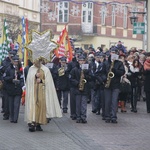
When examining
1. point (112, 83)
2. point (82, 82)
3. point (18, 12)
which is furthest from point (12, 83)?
point (18, 12)


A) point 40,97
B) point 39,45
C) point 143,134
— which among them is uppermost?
point 39,45

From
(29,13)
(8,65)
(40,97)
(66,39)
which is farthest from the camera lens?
(29,13)

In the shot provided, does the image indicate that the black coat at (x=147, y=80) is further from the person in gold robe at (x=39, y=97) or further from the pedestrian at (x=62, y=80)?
the person in gold robe at (x=39, y=97)

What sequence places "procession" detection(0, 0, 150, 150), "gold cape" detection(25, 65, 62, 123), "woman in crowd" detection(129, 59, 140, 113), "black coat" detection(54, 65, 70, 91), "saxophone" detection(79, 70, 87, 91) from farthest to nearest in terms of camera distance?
"woman in crowd" detection(129, 59, 140, 113) → "black coat" detection(54, 65, 70, 91) → "saxophone" detection(79, 70, 87, 91) → "gold cape" detection(25, 65, 62, 123) → "procession" detection(0, 0, 150, 150)

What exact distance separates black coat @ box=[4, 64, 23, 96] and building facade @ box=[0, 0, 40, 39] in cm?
2319

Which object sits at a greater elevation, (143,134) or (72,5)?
(72,5)

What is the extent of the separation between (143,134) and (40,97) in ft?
8.42

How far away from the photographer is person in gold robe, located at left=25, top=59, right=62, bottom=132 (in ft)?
46.0

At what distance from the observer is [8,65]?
16375mm

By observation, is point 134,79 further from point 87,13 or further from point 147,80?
point 87,13

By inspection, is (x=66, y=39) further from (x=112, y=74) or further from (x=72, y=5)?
(x=72, y=5)

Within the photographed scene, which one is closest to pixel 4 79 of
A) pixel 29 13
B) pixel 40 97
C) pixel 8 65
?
pixel 8 65

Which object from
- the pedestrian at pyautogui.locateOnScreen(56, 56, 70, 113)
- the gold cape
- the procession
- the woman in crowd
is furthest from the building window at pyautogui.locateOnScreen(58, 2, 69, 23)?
the gold cape

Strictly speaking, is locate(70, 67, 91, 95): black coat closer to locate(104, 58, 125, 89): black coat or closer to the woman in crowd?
locate(104, 58, 125, 89): black coat
